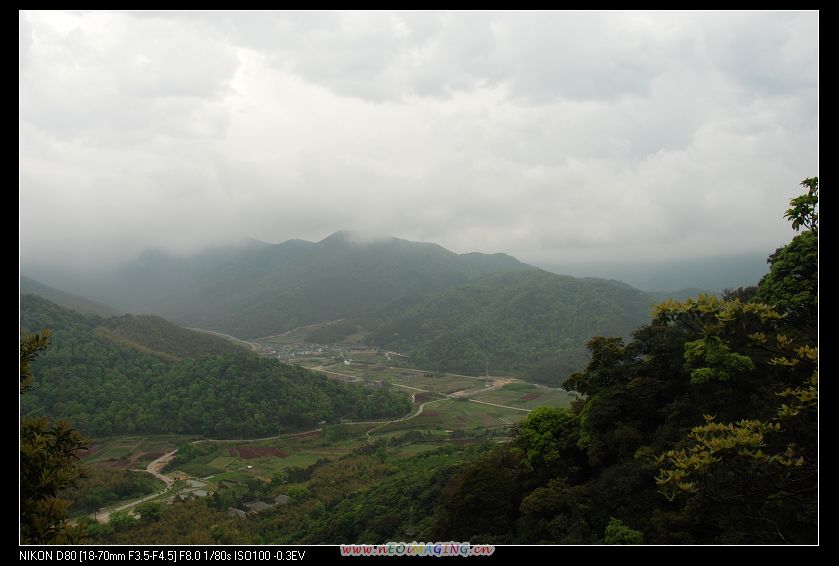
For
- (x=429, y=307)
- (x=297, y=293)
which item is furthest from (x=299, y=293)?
(x=429, y=307)

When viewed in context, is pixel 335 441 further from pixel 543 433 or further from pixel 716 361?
pixel 716 361

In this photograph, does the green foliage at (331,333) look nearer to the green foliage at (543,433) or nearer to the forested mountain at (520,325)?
the forested mountain at (520,325)

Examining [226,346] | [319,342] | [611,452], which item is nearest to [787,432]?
[611,452]

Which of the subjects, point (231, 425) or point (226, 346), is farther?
point (226, 346)

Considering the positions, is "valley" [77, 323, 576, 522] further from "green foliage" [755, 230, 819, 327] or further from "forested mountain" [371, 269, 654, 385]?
"forested mountain" [371, 269, 654, 385]

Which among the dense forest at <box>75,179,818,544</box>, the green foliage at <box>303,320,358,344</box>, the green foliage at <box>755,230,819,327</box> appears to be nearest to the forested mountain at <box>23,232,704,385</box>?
the green foliage at <box>303,320,358,344</box>

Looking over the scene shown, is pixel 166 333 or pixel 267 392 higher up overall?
pixel 166 333

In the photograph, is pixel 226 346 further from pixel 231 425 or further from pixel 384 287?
pixel 384 287
